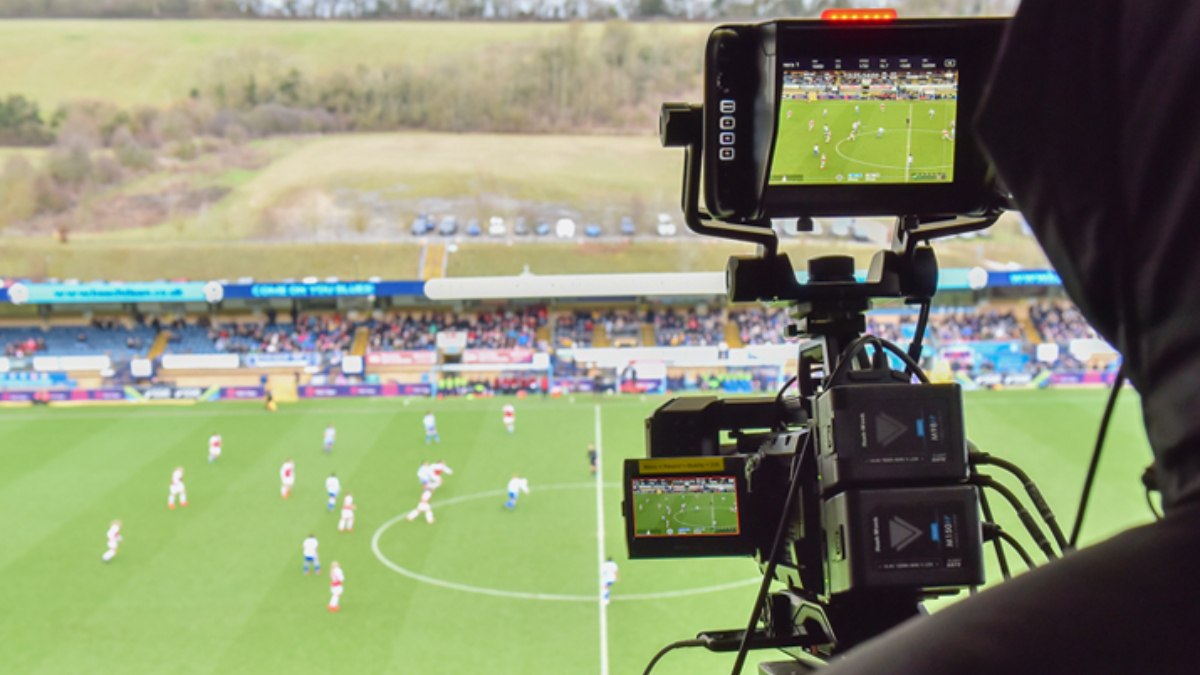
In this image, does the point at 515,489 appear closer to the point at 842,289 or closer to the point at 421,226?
the point at 842,289

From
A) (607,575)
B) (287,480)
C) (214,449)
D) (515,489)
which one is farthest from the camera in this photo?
(214,449)

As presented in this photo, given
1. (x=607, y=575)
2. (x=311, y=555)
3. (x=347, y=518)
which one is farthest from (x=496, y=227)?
(x=607, y=575)

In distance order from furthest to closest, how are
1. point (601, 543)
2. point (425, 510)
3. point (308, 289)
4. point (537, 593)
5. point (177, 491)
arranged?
point (308, 289), point (177, 491), point (425, 510), point (601, 543), point (537, 593)

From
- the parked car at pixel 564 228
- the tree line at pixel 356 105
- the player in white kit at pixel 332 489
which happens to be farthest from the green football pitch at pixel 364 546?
the tree line at pixel 356 105

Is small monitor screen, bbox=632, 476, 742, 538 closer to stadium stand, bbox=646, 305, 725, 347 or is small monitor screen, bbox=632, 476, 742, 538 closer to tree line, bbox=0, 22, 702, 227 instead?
stadium stand, bbox=646, 305, 725, 347

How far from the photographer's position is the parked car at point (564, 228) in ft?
88.0

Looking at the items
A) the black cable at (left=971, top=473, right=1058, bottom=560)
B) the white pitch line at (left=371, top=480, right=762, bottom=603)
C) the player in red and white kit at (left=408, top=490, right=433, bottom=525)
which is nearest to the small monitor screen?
the black cable at (left=971, top=473, right=1058, bottom=560)

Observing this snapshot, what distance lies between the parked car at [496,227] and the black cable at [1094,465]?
26.6 m

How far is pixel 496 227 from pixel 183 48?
12081 millimetres

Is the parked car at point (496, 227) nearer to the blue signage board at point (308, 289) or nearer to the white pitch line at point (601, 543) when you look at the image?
the blue signage board at point (308, 289)

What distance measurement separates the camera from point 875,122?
6.41 feet

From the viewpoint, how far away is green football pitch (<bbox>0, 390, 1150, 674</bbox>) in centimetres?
1027

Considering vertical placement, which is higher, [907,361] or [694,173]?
[694,173]

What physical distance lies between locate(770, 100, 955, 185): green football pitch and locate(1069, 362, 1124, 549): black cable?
1190 millimetres
